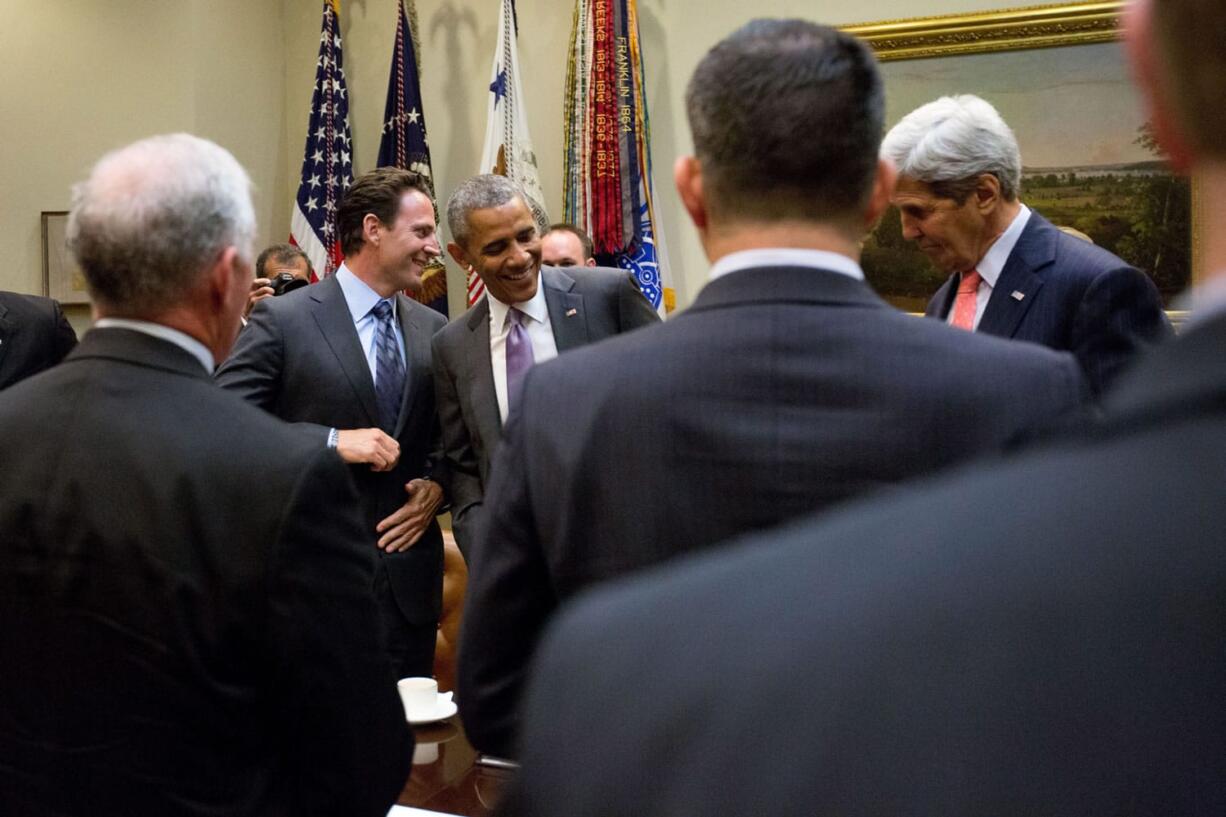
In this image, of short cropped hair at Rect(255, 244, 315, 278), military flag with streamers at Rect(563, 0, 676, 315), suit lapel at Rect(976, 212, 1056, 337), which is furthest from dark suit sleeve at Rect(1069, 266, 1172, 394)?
short cropped hair at Rect(255, 244, 315, 278)

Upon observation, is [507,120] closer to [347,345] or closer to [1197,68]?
[347,345]

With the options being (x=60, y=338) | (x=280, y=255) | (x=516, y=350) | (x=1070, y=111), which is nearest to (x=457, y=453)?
(x=516, y=350)

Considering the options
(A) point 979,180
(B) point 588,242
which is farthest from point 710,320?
(B) point 588,242

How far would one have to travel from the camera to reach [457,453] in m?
3.61

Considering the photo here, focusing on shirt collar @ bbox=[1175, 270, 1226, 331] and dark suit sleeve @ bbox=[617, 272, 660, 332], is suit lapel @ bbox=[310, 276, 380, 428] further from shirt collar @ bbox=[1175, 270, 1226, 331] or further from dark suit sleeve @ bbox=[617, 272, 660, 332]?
shirt collar @ bbox=[1175, 270, 1226, 331]

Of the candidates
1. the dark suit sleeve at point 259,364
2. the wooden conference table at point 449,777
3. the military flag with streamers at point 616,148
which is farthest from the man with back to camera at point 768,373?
the military flag with streamers at point 616,148

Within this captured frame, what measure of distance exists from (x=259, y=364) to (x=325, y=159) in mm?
3575

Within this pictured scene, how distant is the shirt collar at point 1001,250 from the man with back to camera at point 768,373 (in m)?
1.41

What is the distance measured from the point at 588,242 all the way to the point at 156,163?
4001 mm

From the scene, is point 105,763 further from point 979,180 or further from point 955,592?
point 979,180

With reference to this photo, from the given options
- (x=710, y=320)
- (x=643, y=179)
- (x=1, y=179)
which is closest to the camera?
(x=710, y=320)

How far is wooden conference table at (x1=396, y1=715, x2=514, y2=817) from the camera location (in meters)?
2.36

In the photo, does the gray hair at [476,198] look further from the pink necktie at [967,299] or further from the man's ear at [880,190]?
the man's ear at [880,190]

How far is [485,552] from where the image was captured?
150 centimetres
